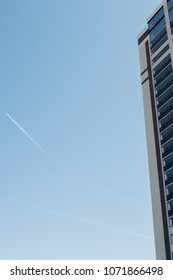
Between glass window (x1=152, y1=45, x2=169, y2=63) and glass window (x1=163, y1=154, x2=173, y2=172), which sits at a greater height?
glass window (x1=152, y1=45, x2=169, y2=63)

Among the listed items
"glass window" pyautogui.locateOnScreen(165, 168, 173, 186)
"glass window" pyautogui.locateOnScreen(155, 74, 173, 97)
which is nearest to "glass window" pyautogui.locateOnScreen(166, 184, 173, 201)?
"glass window" pyautogui.locateOnScreen(165, 168, 173, 186)

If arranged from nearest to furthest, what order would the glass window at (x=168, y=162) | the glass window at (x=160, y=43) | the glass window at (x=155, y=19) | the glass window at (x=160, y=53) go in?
the glass window at (x=168, y=162) < the glass window at (x=160, y=53) < the glass window at (x=160, y=43) < the glass window at (x=155, y=19)

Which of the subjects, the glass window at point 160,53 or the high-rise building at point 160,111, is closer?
the high-rise building at point 160,111

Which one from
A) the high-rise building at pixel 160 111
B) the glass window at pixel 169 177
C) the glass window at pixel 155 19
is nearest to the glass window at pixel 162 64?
the high-rise building at pixel 160 111

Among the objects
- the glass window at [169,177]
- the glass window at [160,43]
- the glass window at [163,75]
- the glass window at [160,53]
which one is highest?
the glass window at [160,43]

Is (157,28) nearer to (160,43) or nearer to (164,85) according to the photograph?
(160,43)

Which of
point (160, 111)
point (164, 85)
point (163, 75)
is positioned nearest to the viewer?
point (160, 111)

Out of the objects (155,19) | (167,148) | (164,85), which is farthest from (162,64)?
(167,148)

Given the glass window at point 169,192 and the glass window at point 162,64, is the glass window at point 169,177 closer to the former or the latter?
the glass window at point 169,192

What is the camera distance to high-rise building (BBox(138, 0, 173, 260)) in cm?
6444

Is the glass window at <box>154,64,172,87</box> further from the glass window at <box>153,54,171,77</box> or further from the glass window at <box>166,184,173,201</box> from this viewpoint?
the glass window at <box>166,184,173,201</box>

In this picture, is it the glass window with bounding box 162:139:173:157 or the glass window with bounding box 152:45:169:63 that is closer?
the glass window with bounding box 162:139:173:157

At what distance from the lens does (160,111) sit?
2872 inches

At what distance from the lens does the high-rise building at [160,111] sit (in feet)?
211
